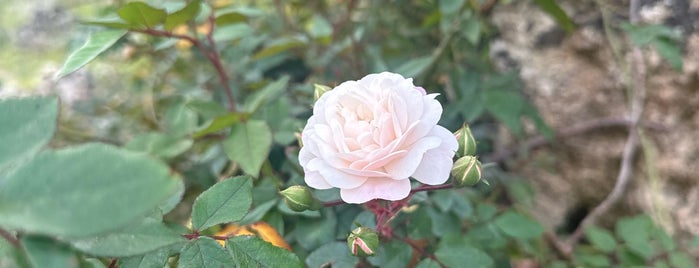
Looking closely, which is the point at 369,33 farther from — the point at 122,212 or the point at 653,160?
the point at 122,212

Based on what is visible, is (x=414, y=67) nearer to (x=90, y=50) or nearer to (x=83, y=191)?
(x=90, y=50)

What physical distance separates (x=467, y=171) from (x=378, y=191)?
0.08 metres

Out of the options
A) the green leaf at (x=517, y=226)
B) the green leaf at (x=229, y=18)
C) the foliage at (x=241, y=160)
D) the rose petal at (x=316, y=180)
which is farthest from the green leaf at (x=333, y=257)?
the green leaf at (x=229, y=18)

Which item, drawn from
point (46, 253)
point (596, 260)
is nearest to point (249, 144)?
point (46, 253)

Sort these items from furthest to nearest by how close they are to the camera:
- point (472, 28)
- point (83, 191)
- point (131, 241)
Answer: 1. point (472, 28)
2. point (131, 241)
3. point (83, 191)

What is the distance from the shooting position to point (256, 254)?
440mm

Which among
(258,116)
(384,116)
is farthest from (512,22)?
(384,116)

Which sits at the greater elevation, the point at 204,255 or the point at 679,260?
the point at 204,255

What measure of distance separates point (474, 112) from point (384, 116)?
0.44 m

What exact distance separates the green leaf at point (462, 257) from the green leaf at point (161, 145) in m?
0.37

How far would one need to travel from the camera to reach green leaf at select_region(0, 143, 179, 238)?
24 centimetres

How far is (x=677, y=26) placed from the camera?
812 millimetres

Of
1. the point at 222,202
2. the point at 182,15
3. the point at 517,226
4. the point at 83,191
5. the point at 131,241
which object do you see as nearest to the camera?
the point at 83,191

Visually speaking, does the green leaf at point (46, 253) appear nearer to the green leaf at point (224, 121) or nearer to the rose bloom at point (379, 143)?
the rose bloom at point (379, 143)
